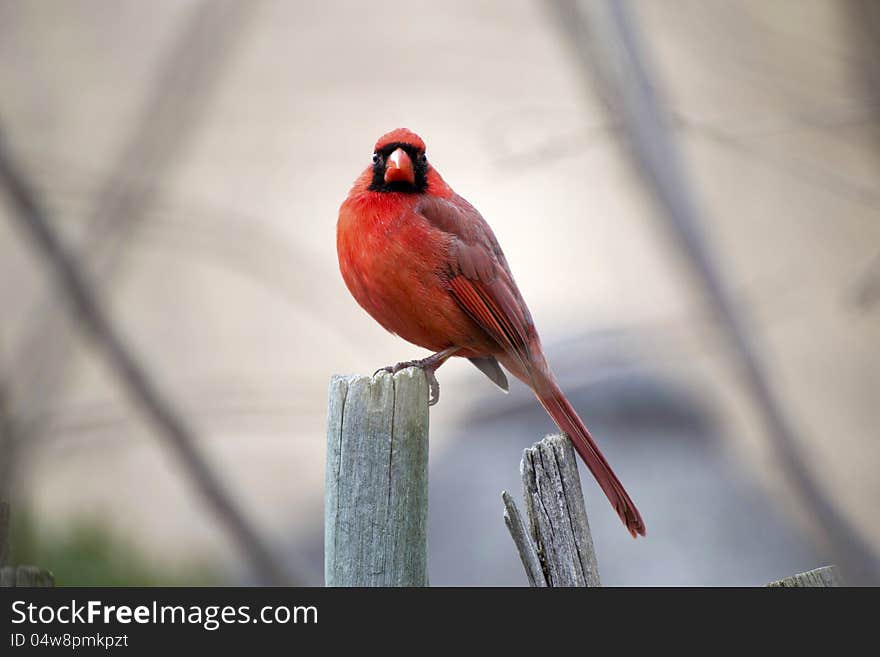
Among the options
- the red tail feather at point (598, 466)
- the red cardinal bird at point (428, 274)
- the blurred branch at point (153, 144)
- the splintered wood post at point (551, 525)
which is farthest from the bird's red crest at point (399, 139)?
the splintered wood post at point (551, 525)

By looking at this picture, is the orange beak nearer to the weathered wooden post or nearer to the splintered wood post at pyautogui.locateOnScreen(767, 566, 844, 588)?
the weathered wooden post

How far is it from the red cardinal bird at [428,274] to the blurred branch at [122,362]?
72 centimetres

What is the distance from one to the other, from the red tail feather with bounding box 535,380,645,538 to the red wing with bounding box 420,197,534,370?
0.28 metres

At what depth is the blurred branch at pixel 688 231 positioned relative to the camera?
8.96 ft

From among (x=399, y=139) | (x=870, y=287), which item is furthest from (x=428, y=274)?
(x=870, y=287)

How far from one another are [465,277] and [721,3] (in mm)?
1464

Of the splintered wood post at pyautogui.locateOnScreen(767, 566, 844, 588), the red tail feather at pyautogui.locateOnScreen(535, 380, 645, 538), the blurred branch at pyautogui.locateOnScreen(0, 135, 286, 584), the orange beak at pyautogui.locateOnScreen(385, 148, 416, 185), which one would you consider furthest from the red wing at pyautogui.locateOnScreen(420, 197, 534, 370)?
the splintered wood post at pyautogui.locateOnScreen(767, 566, 844, 588)

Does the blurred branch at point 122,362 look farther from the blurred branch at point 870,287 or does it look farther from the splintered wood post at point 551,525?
the blurred branch at point 870,287

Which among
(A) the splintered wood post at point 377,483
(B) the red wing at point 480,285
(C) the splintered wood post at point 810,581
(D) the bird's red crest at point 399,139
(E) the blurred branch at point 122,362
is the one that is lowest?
(C) the splintered wood post at point 810,581

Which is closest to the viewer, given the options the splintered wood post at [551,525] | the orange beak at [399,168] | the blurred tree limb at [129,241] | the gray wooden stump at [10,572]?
the gray wooden stump at [10,572]

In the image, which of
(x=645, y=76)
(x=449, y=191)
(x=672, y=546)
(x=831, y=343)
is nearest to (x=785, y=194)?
(x=831, y=343)

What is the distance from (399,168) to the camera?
3.45 meters

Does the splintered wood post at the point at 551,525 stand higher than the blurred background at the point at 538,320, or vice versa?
the blurred background at the point at 538,320

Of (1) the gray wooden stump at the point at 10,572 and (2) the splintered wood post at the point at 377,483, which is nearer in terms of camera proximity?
(1) the gray wooden stump at the point at 10,572
